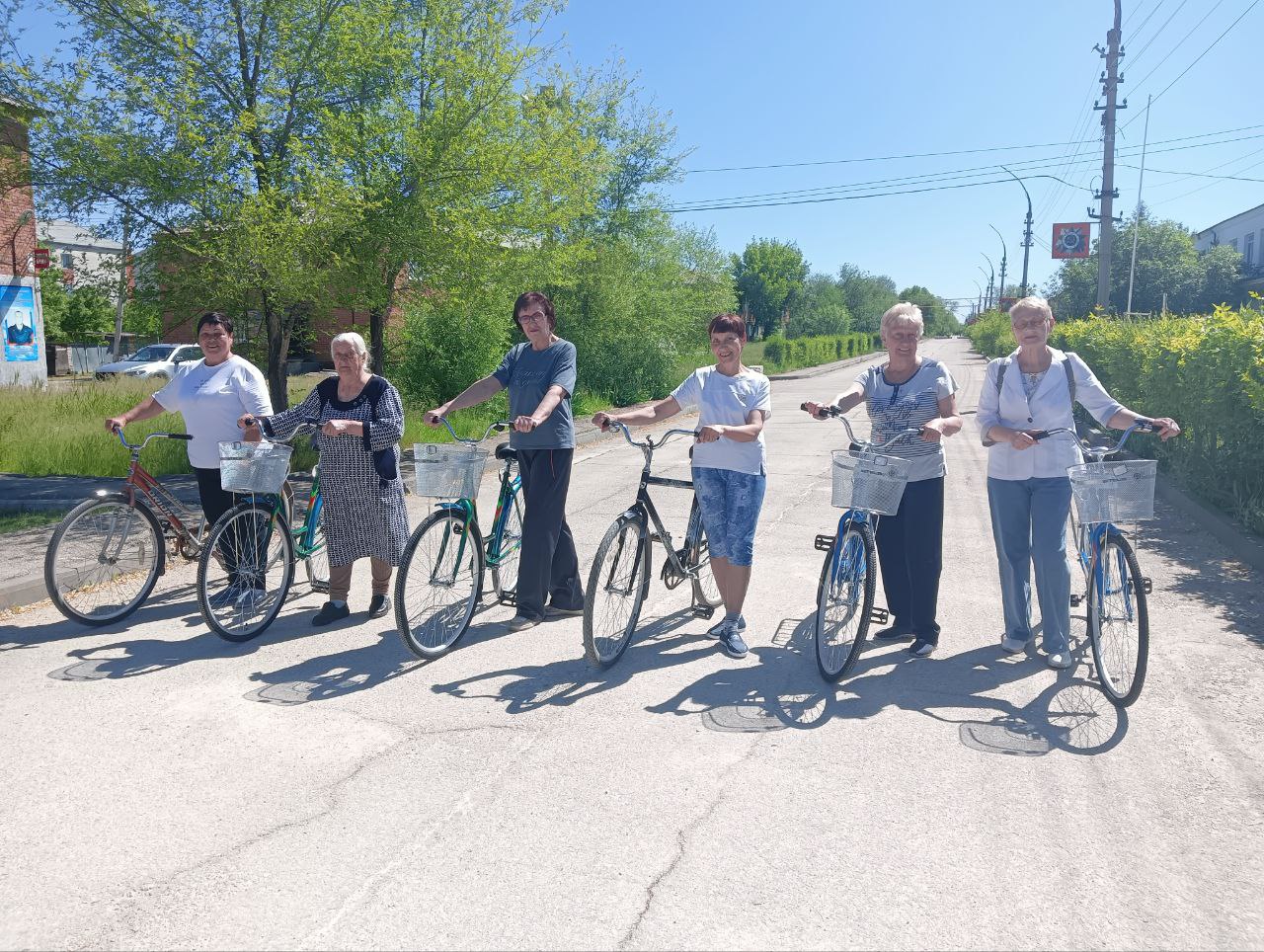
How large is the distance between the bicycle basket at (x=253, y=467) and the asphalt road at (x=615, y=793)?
0.93 m

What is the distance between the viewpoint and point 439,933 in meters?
2.91

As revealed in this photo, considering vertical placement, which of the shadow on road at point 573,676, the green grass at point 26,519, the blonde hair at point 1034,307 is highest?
the blonde hair at point 1034,307

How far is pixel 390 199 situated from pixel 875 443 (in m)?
7.87

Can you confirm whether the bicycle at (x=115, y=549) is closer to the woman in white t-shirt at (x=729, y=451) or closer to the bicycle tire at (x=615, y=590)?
the bicycle tire at (x=615, y=590)

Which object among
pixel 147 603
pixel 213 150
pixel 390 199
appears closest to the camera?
pixel 147 603

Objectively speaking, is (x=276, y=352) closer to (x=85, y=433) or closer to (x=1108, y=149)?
(x=85, y=433)

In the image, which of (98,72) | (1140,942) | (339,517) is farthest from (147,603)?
(98,72)

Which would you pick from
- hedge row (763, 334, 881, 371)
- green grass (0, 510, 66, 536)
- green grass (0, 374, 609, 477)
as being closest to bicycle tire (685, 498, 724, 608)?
green grass (0, 510, 66, 536)

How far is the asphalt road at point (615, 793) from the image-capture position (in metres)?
3.01

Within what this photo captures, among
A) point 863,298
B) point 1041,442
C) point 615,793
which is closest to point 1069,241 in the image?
point 1041,442

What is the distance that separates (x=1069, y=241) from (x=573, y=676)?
36.3m

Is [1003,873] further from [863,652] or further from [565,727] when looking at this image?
[863,652]

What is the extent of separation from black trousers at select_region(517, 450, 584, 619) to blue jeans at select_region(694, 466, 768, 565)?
0.87 m

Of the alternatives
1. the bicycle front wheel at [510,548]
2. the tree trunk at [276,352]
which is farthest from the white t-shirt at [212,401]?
the tree trunk at [276,352]
